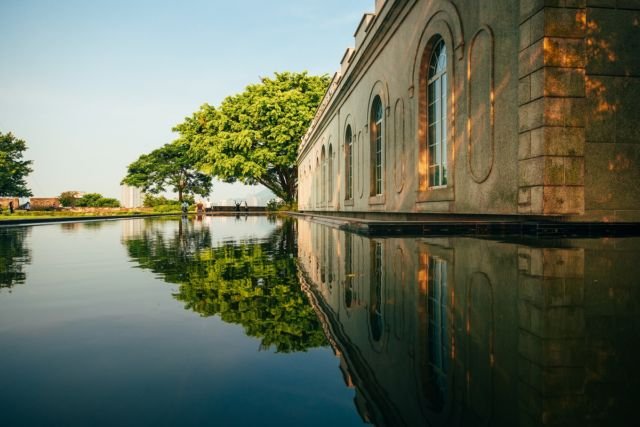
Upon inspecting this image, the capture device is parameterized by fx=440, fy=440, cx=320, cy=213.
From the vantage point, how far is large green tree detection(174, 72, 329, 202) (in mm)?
39188

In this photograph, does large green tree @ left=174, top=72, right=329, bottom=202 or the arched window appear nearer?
the arched window

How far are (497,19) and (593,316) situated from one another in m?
7.76

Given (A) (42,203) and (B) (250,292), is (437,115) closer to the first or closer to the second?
(B) (250,292)

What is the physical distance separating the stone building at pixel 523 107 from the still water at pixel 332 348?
4099mm

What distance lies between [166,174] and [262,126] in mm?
36751

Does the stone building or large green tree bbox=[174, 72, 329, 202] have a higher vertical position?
large green tree bbox=[174, 72, 329, 202]

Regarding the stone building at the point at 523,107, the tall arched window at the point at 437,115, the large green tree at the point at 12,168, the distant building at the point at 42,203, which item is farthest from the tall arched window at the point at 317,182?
the large green tree at the point at 12,168

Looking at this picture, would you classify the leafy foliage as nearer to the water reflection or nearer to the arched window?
the arched window

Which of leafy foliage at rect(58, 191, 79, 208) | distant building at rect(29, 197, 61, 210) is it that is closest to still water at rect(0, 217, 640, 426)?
distant building at rect(29, 197, 61, 210)

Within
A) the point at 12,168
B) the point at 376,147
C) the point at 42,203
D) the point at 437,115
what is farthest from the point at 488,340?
the point at 12,168

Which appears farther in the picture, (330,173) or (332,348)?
(330,173)

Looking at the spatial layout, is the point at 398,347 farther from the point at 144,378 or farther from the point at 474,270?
the point at 474,270

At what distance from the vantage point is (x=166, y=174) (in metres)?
71.5

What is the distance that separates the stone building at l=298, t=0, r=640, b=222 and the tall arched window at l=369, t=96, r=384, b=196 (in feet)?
13.0
